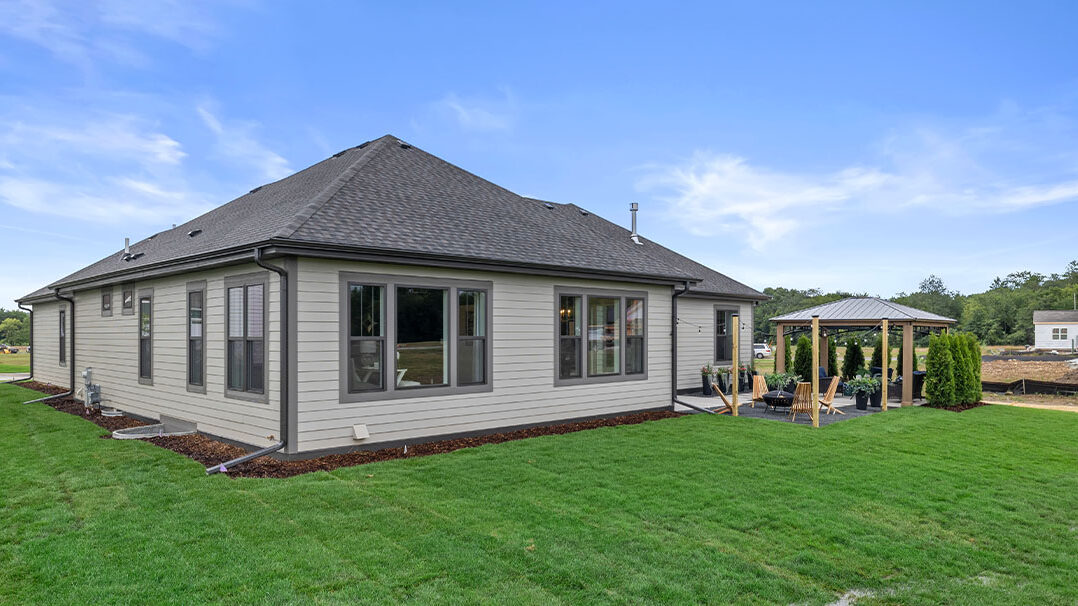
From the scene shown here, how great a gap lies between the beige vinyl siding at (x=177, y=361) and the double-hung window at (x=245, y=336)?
0.14 metres

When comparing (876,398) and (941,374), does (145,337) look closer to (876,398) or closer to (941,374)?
(876,398)

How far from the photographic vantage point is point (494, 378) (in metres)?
9.01

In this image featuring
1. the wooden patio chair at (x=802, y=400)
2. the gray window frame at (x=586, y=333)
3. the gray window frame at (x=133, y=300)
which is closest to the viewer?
the gray window frame at (x=586, y=333)

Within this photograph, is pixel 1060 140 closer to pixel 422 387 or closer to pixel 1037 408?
pixel 1037 408

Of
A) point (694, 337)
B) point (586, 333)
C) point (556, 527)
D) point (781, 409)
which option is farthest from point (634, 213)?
point (556, 527)

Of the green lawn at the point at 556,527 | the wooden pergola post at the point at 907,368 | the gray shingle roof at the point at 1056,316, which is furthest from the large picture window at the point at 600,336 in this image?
the gray shingle roof at the point at 1056,316

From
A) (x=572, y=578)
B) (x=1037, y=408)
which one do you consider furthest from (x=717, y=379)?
(x=572, y=578)

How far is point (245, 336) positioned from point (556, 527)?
5370mm

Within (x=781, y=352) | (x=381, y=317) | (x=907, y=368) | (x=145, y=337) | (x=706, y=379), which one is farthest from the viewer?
(x=781, y=352)

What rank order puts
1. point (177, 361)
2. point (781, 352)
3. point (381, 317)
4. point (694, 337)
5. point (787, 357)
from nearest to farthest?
1. point (381, 317)
2. point (177, 361)
3. point (694, 337)
4. point (781, 352)
5. point (787, 357)

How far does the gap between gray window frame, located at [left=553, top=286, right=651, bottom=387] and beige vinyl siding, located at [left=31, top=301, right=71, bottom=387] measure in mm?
14801

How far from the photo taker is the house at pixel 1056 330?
50.2m

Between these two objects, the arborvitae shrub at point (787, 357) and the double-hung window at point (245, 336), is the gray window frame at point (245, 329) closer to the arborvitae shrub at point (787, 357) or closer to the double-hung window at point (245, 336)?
the double-hung window at point (245, 336)

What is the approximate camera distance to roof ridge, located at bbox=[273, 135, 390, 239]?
7215 mm
